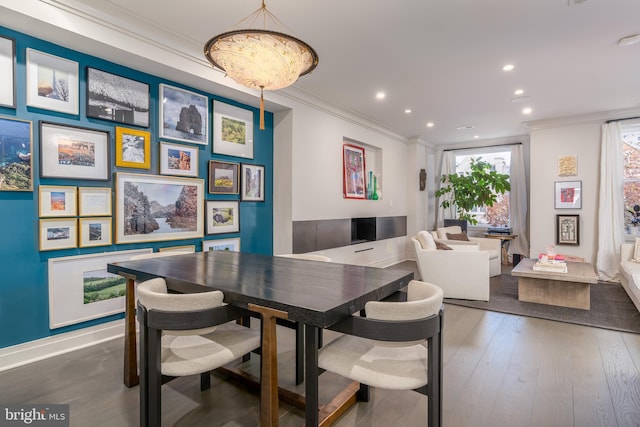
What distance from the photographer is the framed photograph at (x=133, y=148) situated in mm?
2969

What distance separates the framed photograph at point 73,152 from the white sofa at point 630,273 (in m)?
5.47

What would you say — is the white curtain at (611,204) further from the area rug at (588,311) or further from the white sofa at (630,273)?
the area rug at (588,311)

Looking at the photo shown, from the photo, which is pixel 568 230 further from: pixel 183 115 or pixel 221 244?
pixel 183 115

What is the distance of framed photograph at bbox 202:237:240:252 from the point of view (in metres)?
3.68

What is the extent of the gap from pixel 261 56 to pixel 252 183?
2.37 metres

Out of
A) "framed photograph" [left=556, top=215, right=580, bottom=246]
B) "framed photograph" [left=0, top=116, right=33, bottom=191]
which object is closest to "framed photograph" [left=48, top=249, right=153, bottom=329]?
"framed photograph" [left=0, top=116, right=33, bottom=191]

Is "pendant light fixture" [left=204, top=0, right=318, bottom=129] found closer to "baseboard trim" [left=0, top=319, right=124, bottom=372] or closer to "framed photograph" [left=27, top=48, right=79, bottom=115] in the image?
"framed photograph" [left=27, top=48, right=79, bottom=115]

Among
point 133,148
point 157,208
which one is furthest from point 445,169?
point 133,148

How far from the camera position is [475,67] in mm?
3621

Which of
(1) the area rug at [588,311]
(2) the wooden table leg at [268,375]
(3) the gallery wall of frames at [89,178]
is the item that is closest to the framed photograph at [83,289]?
(3) the gallery wall of frames at [89,178]

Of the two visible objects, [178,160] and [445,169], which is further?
[445,169]

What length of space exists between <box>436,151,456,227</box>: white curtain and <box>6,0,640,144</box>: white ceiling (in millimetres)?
2974

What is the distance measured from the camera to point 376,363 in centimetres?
152

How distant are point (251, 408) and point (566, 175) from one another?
6.43 metres
